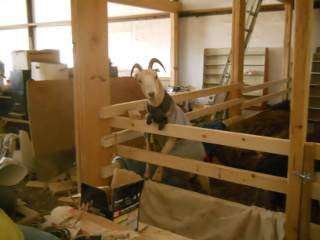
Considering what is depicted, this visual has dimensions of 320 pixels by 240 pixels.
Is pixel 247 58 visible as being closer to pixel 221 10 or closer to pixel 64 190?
pixel 221 10

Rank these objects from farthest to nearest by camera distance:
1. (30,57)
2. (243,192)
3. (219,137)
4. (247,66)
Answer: (247,66)
(30,57)
(243,192)
(219,137)

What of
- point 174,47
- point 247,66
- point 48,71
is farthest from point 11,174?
point 174,47

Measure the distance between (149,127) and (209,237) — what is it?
2.90ft

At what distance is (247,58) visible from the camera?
6.70 metres

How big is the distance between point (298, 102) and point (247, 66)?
521cm

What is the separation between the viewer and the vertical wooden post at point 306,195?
1734 mm

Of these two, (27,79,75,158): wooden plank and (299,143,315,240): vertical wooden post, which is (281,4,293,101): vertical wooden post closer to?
(27,79,75,158): wooden plank

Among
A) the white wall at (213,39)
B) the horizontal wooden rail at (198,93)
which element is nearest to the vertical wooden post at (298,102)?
the horizontal wooden rail at (198,93)

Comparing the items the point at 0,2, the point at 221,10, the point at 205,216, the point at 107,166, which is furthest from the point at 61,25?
the point at 205,216

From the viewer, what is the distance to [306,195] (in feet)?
5.83

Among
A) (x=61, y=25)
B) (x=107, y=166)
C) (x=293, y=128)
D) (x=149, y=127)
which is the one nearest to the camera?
(x=293, y=128)

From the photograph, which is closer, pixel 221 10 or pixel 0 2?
pixel 221 10

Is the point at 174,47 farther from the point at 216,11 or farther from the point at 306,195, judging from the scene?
the point at 306,195

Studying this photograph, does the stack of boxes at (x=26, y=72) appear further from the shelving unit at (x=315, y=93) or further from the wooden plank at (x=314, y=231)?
the shelving unit at (x=315, y=93)
